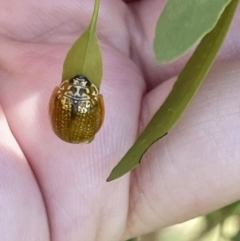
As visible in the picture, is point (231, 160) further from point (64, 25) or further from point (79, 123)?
point (64, 25)

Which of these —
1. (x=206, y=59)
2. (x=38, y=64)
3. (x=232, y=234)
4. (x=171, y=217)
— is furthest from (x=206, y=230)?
(x=206, y=59)

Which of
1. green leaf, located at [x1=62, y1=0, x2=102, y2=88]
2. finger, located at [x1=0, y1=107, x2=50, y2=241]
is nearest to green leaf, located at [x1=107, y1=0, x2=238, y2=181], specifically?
green leaf, located at [x1=62, y1=0, x2=102, y2=88]

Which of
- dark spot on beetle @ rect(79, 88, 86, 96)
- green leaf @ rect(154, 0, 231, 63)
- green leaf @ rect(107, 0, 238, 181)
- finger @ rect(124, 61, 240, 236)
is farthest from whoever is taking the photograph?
finger @ rect(124, 61, 240, 236)

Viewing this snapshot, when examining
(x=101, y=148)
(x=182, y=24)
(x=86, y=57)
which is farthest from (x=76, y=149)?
(x=182, y=24)

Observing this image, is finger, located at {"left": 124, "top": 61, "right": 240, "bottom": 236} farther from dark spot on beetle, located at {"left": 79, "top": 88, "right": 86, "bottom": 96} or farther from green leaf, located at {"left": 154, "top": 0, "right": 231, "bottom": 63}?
green leaf, located at {"left": 154, "top": 0, "right": 231, "bottom": 63}

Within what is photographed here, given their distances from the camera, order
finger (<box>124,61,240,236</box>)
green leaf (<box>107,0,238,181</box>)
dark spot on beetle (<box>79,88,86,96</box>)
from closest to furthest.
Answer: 1. green leaf (<box>107,0,238,181</box>)
2. dark spot on beetle (<box>79,88,86,96</box>)
3. finger (<box>124,61,240,236</box>)

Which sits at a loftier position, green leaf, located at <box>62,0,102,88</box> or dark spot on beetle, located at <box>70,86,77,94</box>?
green leaf, located at <box>62,0,102,88</box>

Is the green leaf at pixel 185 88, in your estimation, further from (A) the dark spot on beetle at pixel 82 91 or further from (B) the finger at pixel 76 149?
(B) the finger at pixel 76 149
